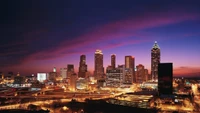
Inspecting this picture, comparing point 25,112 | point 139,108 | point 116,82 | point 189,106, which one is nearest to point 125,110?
point 139,108

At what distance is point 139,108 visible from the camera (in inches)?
1314

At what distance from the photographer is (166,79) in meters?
38.0

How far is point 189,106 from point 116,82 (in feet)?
131

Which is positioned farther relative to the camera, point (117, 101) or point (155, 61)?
point (155, 61)

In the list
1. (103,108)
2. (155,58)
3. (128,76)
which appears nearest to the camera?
(103,108)

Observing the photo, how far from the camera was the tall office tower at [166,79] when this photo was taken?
124 ft

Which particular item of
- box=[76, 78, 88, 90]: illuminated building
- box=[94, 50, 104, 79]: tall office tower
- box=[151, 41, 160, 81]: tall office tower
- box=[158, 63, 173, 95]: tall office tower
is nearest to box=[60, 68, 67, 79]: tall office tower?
box=[94, 50, 104, 79]: tall office tower

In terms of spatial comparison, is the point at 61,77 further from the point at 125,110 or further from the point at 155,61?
the point at 125,110

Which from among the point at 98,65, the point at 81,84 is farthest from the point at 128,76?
the point at 98,65

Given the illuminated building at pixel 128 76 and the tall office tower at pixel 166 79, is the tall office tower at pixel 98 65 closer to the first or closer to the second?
Answer: the illuminated building at pixel 128 76

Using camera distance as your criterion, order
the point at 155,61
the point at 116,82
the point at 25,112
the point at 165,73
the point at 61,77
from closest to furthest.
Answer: the point at 25,112 < the point at 165,73 < the point at 116,82 < the point at 155,61 < the point at 61,77

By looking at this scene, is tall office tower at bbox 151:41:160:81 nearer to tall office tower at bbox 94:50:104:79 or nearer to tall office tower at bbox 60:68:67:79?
tall office tower at bbox 94:50:104:79

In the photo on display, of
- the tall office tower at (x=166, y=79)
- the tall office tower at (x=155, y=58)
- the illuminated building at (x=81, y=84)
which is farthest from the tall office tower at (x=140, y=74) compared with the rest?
the tall office tower at (x=166, y=79)

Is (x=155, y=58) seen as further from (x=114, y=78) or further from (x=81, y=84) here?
(x=81, y=84)
